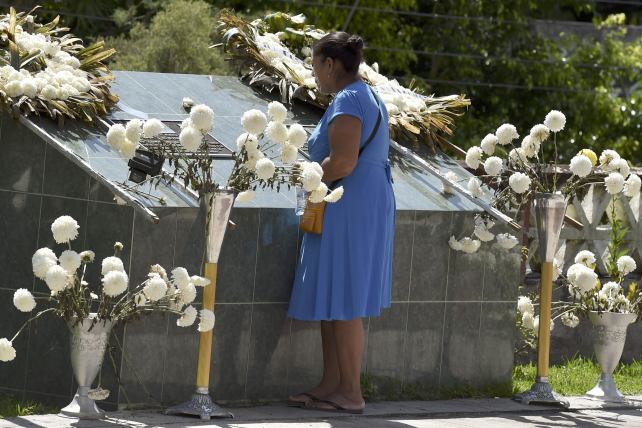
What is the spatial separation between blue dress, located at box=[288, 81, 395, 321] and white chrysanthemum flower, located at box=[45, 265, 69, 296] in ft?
4.26

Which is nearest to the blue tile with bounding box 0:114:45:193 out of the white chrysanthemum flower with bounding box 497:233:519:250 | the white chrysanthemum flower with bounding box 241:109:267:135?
the white chrysanthemum flower with bounding box 241:109:267:135

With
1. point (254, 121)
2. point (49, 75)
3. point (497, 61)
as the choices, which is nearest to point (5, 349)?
point (254, 121)

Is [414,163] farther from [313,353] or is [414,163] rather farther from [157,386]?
[157,386]

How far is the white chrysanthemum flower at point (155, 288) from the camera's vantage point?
5.86 metres

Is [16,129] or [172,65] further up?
[172,65]

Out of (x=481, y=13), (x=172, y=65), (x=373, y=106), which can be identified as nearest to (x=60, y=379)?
(x=373, y=106)

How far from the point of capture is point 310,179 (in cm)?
611

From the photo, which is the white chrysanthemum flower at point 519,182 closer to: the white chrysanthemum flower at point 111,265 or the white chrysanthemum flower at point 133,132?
the white chrysanthemum flower at point 133,132

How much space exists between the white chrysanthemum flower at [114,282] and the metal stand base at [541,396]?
8.16ft

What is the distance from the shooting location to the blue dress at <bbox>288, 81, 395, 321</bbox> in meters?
6.61

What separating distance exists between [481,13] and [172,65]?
22.7ft

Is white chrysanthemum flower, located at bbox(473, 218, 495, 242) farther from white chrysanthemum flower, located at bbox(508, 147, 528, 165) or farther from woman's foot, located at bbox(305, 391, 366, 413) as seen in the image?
woman's foot, located at bbox(305, 391, 366, 413)

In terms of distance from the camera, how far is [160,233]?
634 cm

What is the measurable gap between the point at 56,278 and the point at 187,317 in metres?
0.60
